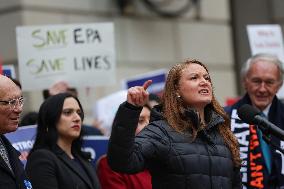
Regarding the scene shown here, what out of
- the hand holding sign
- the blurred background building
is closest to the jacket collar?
the hand holding sign

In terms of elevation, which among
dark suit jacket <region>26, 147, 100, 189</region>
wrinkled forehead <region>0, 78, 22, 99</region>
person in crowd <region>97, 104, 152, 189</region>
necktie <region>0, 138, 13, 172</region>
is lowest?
person in crowd <region>97, 104, 152, 189</region>

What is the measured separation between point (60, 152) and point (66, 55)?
77.7 inches

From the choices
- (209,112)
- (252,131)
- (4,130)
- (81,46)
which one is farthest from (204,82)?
(81,46)

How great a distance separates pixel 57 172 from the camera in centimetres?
646

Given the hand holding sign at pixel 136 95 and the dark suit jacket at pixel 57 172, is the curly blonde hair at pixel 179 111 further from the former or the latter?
the dark suit jacket at pixel 57 172

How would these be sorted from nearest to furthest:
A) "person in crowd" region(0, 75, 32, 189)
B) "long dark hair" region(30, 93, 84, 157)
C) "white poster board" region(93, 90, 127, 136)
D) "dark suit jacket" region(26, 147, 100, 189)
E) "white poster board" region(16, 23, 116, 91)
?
"person in crowd" region(0, 75, 32, 189), "dark suit jacket" region(26, 147, 100, 189), "long dark hair" region(30, 93, 84, 157), "white poster board" region(16, 23, 116, 91), "white poster board" region(93, 90, 127, 136)

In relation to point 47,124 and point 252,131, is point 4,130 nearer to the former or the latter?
point 47,124

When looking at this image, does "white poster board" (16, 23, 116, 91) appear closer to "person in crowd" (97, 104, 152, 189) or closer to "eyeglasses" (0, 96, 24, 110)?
"person in crowd" (97, 104, 152, 189)

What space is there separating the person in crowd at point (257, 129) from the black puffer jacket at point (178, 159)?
1391 millimetres

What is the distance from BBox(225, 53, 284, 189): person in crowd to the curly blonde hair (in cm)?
117

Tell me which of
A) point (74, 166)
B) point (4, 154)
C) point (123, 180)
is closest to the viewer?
point (4, 154)

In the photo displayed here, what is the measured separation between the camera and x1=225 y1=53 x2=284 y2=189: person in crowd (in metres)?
6.95

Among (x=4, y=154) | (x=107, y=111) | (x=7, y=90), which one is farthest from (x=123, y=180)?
(x=107, y=111)

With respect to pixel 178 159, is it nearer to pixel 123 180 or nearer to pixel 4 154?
pixel 4 154
